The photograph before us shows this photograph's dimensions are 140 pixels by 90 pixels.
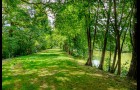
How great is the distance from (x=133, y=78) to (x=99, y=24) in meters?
12.0

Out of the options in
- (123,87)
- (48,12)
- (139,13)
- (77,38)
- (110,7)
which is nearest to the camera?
(139,13)

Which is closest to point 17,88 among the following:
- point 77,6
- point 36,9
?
point 36,9

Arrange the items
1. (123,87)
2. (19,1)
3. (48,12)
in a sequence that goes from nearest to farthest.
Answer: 1. (19,1)
2. (48,12)
3. (123,87)

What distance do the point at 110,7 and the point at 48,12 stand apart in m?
13.3

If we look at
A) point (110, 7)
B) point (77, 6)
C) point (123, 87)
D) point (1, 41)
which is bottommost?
point (123, 87)

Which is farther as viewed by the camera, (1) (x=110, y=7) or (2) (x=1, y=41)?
→ (1) (x=110, y=7)

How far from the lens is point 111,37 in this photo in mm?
29750

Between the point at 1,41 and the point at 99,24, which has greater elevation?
the point at 99,24

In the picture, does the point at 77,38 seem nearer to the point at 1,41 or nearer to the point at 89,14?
the point at 89,14

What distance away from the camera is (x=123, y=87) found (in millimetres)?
16172

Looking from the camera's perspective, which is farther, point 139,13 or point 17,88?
point 17,88

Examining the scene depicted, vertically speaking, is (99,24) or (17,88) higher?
(99,24)

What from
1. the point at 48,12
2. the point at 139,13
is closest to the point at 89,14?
the point at 48,12

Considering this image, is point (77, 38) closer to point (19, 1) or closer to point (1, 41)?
point (19, 1)
